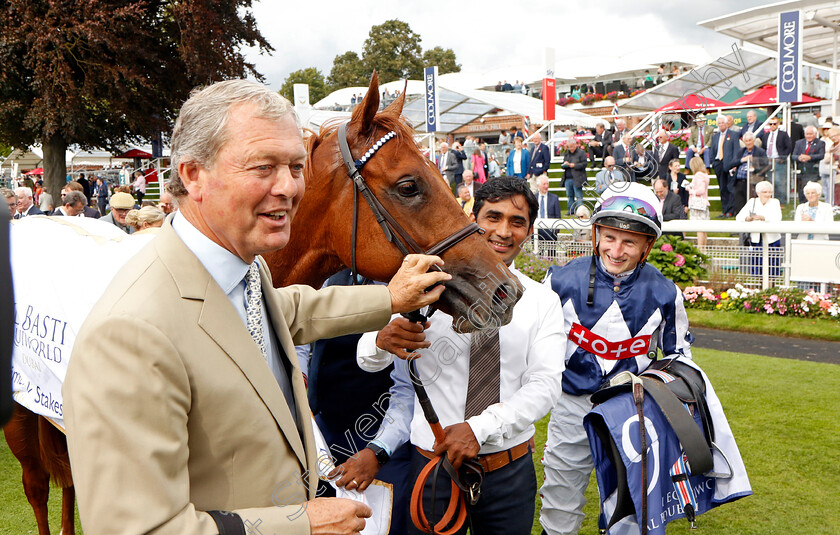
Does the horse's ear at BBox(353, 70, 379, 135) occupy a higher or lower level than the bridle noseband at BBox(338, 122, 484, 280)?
higher

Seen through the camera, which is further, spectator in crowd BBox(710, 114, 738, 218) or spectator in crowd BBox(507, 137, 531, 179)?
spectator in crowd BBox(507, 137, 531, 179)

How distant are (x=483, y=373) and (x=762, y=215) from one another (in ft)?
26.3

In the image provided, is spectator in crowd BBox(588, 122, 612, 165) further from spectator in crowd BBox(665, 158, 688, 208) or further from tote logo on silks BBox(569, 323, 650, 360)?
tote logo on silks BBox(569, 323, 650, 360)

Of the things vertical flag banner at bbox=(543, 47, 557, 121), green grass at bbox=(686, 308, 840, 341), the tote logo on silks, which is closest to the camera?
the tote logo on silks

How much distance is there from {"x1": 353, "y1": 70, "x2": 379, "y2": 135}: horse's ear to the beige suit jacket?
112 centimetres

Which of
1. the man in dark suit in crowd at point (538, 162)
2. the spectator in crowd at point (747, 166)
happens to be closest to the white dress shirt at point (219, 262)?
the spectator in crowd at point (747, 166)

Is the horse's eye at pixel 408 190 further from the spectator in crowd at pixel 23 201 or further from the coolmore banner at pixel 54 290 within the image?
the spectator in crowd at pixel 23 201

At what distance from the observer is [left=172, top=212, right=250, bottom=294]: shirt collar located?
1.28 metres

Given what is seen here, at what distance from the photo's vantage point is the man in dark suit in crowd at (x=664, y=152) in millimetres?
11117

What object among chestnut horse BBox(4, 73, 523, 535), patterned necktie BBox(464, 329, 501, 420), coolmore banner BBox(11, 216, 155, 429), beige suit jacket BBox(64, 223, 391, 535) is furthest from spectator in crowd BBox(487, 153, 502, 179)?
beige suit jacket BBox(64, 223, 391, 535)

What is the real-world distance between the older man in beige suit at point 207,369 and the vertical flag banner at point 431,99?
1597cm

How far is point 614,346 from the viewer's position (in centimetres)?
283

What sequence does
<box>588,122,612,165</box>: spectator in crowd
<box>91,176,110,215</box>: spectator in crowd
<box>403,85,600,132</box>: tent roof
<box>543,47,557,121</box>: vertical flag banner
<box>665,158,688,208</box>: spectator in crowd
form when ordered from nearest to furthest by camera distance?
<box>665,158,688,208</box>: spectator in crowd → <box>588,122,612,165</box>: spectator in crowd → <box>543,47,557,121</box>: vertical flag banner → <box>403,85,600,132</box>: tent roof → <box>91,176,110,215</box>: spectator in crowd

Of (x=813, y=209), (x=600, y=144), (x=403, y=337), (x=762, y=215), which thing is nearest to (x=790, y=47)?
(x=813, y=209)
